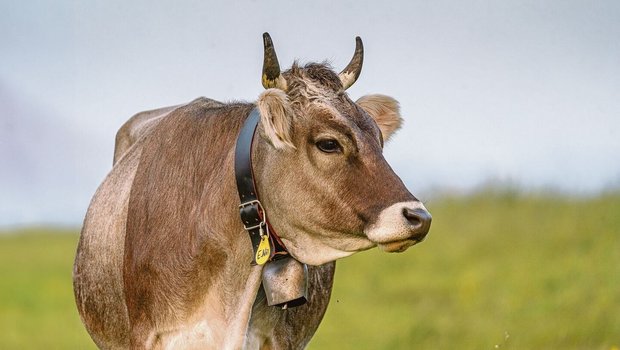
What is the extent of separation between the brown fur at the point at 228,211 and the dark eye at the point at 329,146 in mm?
39

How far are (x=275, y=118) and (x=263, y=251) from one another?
0.85 meters

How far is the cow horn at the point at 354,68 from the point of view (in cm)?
792

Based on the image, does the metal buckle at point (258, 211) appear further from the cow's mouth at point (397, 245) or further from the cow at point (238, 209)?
the cow's mouth at point (397, 245)

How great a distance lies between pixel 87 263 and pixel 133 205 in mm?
1095

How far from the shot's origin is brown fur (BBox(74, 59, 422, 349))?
732 cm

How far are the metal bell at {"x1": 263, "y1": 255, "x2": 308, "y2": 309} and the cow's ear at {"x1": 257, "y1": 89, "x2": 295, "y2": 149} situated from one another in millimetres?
825

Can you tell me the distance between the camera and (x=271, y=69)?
752 centimetres

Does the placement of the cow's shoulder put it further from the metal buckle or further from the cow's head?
the cow's head

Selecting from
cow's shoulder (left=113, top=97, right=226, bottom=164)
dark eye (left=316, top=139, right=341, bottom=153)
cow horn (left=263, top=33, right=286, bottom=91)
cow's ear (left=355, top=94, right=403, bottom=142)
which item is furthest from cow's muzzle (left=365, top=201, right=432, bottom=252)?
cow's shoulder (left=113, top=97, right=226, bottom=164)

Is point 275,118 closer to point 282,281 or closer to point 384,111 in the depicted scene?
point 282,281

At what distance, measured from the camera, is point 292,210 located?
7473 millimetres

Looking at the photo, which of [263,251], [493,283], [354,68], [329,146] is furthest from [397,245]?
[493,283]

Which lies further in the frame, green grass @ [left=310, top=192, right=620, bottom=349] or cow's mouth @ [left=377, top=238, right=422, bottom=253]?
green grass @ [left=310, top=192, right=620, bottom=349]

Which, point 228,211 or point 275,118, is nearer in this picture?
point 275,118
